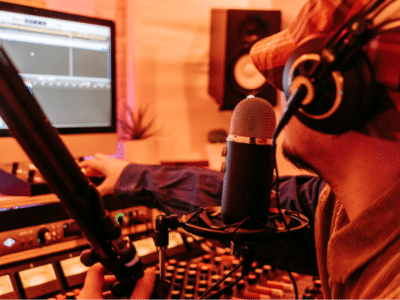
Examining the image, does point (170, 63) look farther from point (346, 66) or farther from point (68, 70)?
point (346, 66)

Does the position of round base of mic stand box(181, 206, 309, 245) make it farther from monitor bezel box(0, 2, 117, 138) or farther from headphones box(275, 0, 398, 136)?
monitor bezel box(0, 2, 117, 138)

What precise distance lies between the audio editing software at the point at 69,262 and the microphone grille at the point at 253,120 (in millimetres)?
365

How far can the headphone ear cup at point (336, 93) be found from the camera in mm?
397

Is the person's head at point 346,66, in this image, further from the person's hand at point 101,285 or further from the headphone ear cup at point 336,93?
the person's hand at point 101,285

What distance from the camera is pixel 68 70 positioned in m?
1.00

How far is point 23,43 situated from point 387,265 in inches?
36.4

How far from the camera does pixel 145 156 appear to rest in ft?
4.11

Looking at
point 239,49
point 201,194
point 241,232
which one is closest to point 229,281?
point 201,194

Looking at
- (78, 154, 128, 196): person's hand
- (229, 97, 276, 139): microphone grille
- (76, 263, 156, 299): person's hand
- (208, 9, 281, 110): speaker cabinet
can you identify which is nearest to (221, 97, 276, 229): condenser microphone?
(229, 97, 276, 139): microphone grille

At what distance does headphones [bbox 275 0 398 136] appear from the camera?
1.23 ft

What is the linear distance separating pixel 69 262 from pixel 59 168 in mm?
460

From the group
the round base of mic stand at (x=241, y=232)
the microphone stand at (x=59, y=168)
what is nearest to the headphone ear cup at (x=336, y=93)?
the round base of mic stand at (x=241, y=232)

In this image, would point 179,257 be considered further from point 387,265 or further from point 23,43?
point 23,43

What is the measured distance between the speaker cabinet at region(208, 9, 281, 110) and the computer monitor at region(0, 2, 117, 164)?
0.61 metres
